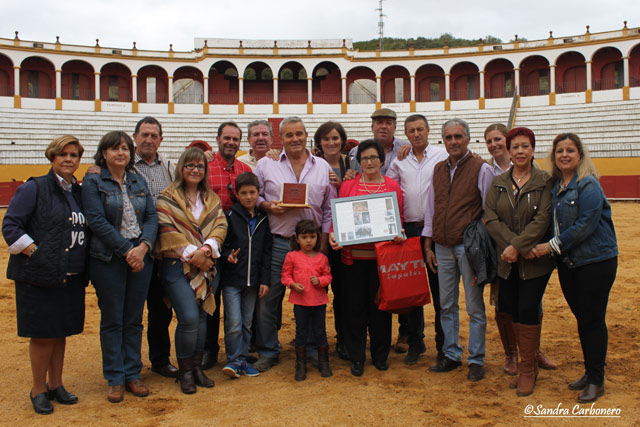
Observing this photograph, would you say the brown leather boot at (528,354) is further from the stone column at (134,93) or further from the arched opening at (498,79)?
the arched opening at (498,79)

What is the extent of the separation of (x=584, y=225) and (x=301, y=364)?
2.32 m

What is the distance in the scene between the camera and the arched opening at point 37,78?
27734 millimetres

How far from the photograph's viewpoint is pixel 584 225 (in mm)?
3223

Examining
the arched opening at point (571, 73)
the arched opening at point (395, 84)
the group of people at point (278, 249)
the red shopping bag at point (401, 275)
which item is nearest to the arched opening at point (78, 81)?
the arched opening at point (395, 84)

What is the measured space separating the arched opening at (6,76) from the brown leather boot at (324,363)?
30592 millimetres

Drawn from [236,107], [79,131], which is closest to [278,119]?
[236,107]

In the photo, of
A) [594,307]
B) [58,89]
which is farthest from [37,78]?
[594,307]

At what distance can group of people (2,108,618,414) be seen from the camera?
3287mm

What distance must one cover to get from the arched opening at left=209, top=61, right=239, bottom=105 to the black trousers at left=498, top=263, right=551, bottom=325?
28.9m

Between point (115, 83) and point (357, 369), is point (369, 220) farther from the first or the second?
point (115, 83)

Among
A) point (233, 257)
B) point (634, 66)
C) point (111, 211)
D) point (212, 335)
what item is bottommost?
point (212, 335)

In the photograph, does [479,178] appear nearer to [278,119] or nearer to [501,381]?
[501,381]

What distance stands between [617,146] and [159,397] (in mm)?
20653

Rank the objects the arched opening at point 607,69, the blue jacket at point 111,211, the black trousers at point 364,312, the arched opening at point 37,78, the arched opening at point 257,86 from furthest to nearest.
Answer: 1. the arched opening at point 257,86
2. the arched opening at point 37,78
3. the arched opening at point 607,69
4. the black trousers at point 364,312
5. the blue jacket at point 111,211
